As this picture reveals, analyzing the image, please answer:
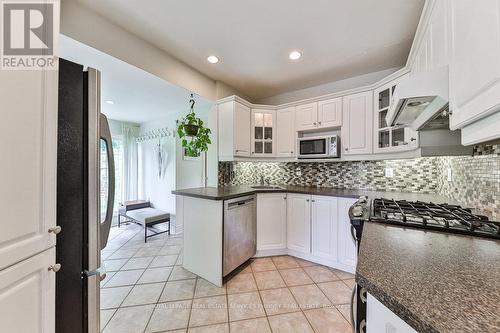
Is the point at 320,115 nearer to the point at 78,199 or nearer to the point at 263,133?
the point at 263,133

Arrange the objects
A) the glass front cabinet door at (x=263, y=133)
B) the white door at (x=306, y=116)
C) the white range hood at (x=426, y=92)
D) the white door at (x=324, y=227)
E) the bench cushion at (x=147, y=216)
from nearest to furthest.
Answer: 1. the white range hood at (x=426, y=92)
2. the white door at (x=324, y=227)
3. the white door at (x=306, y=116)
4. the glass front cabinet door at (x=263, y=133)
5. the bench cushion at (x=147, y=216)

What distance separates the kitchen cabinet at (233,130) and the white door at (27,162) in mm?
2117

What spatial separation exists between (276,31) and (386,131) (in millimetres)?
1633

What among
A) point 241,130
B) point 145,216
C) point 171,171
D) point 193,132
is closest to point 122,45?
point 193,132

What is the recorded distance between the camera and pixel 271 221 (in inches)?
106

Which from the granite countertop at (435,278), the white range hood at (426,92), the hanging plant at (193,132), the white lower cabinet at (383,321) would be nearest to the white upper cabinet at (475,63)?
the white range hood at (426,92)

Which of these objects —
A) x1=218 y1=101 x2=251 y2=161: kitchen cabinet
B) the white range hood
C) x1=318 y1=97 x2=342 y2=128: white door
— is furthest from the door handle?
x1=318 y1=97 x2=342 y2=128: white door

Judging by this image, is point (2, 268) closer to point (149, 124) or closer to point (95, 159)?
point (95, 159)

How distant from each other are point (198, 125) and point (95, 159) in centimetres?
138

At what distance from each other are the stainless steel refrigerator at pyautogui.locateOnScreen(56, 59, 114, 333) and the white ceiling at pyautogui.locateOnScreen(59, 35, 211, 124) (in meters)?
1.08

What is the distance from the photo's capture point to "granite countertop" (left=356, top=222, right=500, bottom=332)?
16.5 inches

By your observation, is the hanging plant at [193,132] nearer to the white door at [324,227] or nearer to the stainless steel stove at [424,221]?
the white door at [324,227]

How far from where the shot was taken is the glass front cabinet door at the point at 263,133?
3.09m

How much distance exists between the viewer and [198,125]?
7.61 ft
